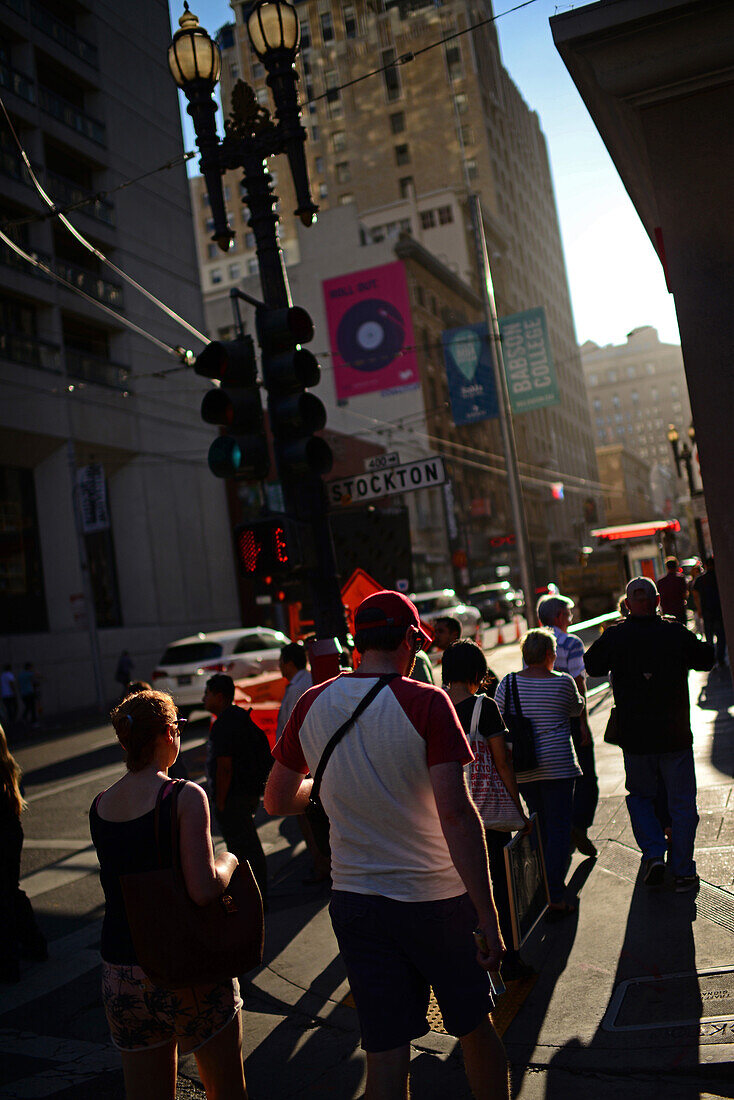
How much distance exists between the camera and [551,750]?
602 centimetres

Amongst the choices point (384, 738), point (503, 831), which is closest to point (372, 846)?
point (384, 738)

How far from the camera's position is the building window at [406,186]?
72625 mm

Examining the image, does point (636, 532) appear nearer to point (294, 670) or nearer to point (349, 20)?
point (294, 670)

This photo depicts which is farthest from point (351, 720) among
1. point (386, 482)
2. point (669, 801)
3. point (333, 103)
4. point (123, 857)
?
point (333, 103)

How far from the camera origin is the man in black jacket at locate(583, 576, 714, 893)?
605 centimetres

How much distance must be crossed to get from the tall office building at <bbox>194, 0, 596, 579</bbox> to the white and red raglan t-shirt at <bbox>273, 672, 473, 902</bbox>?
2430 inches

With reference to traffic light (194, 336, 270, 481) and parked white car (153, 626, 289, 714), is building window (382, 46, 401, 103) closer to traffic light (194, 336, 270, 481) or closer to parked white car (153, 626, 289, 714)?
parked white car (153, 626, 289, 714)

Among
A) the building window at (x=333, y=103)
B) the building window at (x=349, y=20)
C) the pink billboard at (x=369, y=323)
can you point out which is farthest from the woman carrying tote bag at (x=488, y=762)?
the building window at (x=333, y=103)

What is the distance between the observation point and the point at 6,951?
6.19 m

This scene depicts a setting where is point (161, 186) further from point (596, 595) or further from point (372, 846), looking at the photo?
point (372, 846)

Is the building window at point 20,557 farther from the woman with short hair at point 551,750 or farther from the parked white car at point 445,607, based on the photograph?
the woman with short hair at point 551,750

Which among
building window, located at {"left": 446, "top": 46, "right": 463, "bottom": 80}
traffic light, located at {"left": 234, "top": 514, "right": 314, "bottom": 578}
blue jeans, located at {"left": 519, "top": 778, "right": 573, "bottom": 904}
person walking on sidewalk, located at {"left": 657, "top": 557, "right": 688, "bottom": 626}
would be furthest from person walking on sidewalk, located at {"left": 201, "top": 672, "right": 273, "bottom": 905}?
building window, located at {"left": 446, "top": 46, "right": 463, "bottom": 80}

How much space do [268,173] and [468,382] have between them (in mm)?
19804

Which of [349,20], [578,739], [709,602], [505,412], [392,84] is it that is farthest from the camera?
[392,84]
